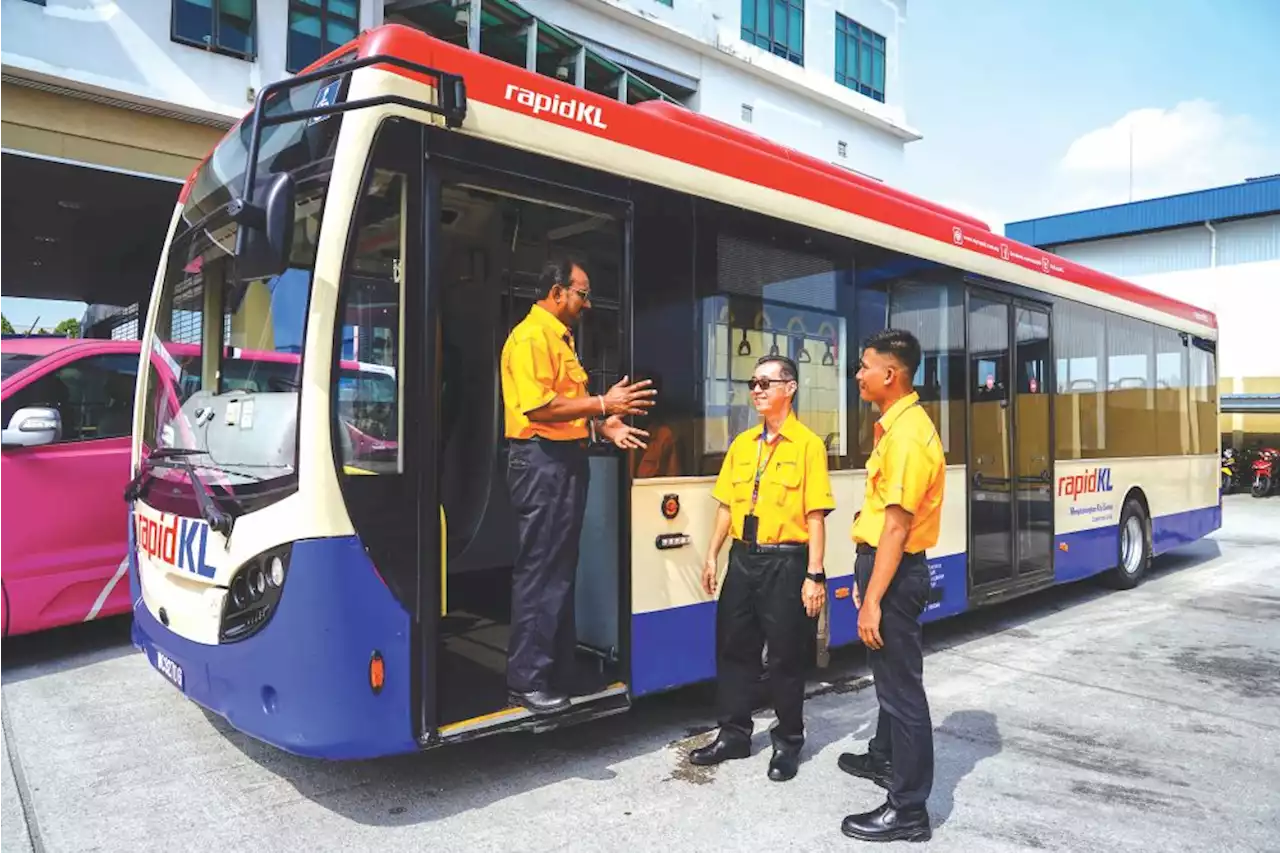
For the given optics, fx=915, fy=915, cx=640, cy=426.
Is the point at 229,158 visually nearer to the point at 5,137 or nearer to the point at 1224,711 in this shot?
the point at 1224,711

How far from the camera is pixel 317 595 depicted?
335cm

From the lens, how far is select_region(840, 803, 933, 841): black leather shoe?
3.52 m

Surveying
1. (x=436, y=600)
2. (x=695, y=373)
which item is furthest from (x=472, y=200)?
(x=436, y=600)

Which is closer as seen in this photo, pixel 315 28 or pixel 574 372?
pixel 574 372

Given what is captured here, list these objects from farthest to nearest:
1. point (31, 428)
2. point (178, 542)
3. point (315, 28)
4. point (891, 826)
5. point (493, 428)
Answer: point (315, 28)
point (493, 428)
point (31, 428)
point (178, 542)
point (891, 826)

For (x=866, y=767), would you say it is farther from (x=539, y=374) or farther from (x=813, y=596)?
(x=539, y=374)

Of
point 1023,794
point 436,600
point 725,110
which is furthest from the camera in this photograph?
point 725,110

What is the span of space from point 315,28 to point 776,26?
13801 mm

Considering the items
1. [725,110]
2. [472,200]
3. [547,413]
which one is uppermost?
[725,110]

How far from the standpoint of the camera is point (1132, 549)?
928cm

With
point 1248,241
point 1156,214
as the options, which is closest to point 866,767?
point 1248,241

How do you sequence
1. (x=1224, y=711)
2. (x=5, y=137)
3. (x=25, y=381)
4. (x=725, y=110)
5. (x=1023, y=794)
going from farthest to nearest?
(x=725, y=110)
(x=5, y=137)
(x=25, y=381)
(x=1224, y=711)
(x=1023, y=794)

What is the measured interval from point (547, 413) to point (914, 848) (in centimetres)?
225

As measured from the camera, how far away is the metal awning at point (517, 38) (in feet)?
51.8
